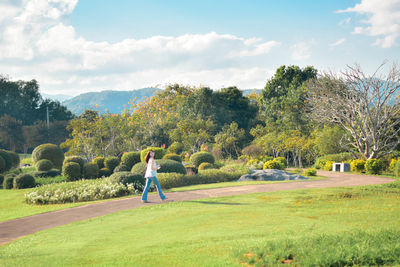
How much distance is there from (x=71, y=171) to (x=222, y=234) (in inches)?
565

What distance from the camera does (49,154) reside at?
2169cm

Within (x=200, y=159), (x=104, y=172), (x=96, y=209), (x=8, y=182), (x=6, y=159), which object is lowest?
(x=8, y=182)

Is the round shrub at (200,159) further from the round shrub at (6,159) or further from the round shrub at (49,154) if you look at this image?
the round shrub at (6,159)

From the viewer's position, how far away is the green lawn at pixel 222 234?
496cm

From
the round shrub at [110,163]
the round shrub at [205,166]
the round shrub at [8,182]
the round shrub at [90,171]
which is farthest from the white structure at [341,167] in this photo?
the round shrub at [8,182]

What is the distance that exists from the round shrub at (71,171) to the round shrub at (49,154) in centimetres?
379

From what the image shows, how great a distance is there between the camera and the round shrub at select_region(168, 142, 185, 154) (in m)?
29.0

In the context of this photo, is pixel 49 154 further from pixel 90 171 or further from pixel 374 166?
pixel 374 166

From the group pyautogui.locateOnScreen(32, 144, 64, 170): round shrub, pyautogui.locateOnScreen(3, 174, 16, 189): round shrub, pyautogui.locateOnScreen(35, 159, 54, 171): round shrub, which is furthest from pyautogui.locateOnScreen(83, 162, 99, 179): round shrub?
pyautogui.locateOnScreen(32, 144, 64, 170): round shrub

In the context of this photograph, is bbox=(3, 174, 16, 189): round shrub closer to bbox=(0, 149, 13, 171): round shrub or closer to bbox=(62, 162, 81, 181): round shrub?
bbox=(62, 162, 81, 181): round shrub

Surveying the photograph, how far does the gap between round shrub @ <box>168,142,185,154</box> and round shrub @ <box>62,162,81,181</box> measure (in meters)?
10.9

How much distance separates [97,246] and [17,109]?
169ft

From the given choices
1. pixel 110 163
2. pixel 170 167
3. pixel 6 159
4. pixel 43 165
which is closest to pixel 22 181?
pixel 43 165

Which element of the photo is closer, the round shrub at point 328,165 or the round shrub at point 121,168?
the round shrub at point 121,168
